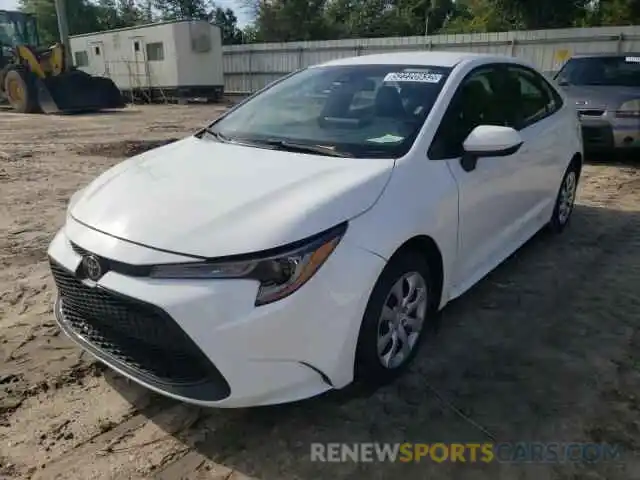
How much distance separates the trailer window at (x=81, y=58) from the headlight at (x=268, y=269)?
27509 millimetres

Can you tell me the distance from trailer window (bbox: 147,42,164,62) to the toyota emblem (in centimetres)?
2151

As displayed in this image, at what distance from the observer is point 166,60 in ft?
71.4

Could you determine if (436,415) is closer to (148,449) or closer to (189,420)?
(189,420)

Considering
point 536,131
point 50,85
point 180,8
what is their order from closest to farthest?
point 536,131 → point 50,85 → point 180,8

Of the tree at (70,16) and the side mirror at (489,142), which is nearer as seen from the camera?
the side mirror at (489,142)

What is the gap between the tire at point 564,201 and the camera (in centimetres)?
479

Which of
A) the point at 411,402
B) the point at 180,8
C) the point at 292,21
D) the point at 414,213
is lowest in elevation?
the point at 411,402

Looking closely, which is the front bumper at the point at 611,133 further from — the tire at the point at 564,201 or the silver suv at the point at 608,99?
the tire at the point at 564,201

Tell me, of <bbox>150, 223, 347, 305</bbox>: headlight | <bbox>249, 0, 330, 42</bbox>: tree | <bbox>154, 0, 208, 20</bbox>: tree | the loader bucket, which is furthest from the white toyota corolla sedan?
<bbox>154, 0, 208, 20</bbox>: tree

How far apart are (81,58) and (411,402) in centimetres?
2830

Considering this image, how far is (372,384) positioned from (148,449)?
1038 millimetres

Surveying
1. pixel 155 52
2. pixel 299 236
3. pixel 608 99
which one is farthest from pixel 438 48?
pixel 299 236

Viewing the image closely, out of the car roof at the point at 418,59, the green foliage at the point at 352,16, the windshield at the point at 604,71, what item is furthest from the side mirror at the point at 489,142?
the green foliage at the point at 352,16

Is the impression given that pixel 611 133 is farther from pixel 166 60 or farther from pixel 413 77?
pixel 166 60
